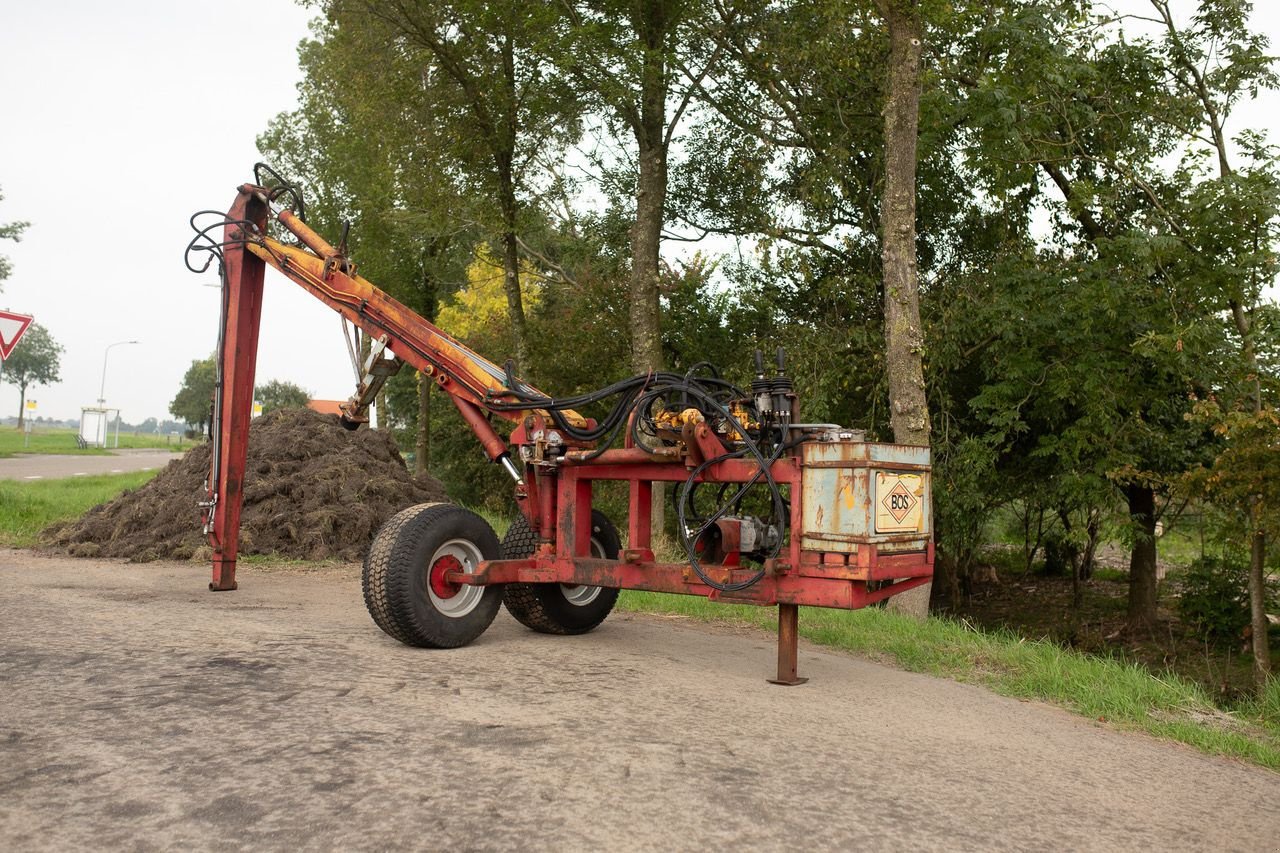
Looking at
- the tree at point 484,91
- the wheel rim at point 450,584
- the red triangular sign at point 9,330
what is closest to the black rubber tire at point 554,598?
the wheel rim at point 450,584

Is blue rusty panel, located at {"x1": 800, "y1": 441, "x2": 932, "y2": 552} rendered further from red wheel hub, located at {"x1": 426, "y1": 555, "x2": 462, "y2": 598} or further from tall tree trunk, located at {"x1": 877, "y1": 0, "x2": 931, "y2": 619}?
tall tree trunk, located at {"x1": 877, "y1": 0, "x2": 931, "y2": 619}

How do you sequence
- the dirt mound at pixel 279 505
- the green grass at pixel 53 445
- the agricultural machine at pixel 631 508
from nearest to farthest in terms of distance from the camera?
the agricultural machine at pixel 631 508 < the dirt mound at pixel 279 505 < the green grass at pixel 53 445

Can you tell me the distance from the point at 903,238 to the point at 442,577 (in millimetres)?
7048

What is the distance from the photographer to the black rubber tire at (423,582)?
662cm

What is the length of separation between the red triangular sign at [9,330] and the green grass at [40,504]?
2377 mm

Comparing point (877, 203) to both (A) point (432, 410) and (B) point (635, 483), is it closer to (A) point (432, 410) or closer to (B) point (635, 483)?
(B) point (635, 483)

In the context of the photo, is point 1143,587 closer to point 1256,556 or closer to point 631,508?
point 1256,556

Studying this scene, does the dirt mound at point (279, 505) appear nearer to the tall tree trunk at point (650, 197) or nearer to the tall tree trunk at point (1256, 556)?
the tall tree trunk at point (650, 197)

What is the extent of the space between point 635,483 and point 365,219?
1893 centimetres

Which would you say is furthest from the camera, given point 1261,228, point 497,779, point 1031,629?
point 1031,629

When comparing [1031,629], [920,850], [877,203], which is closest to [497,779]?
[920,850]

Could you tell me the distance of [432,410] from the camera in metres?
30.0

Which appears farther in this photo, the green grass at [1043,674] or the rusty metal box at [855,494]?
the green grass at [1043,674]

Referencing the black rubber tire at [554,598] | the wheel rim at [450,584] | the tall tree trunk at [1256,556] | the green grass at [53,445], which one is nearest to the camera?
the wheel rim at [450,584]
